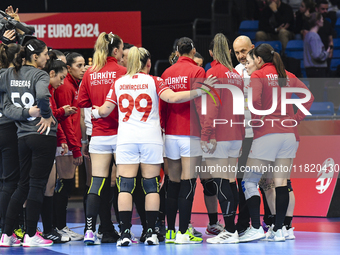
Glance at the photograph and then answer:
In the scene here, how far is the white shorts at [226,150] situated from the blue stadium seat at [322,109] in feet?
9.50

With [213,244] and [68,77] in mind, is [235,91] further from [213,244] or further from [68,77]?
[68,77]

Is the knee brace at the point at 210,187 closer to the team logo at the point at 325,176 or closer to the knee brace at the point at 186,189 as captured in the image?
the knee brace at the point at 186,189

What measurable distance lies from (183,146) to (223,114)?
493mm

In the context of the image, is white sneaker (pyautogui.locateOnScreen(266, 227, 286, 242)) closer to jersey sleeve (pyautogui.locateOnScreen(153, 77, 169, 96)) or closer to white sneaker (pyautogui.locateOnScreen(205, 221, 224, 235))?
white sneaker (pyautogui.locateOnScreen(205, 221, 224, 235))

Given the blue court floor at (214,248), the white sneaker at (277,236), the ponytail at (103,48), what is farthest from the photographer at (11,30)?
the white sneaker at (277,236)

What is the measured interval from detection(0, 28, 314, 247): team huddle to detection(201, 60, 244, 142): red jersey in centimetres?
1

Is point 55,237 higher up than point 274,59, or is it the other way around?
point 274,59

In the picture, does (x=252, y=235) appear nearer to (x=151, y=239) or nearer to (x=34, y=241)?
(x=151, y=239)

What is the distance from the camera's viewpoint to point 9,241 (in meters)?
4.80

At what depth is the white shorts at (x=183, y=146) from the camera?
479cm

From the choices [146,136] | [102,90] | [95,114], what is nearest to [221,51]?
[146,136]

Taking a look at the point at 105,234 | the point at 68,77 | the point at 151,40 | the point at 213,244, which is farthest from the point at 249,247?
the point at 151,40

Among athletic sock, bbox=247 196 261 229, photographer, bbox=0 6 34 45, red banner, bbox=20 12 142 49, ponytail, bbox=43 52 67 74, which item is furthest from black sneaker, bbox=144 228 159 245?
red banner, bbox=20 12 142 49

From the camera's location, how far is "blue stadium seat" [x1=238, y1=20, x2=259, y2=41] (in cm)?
1112
